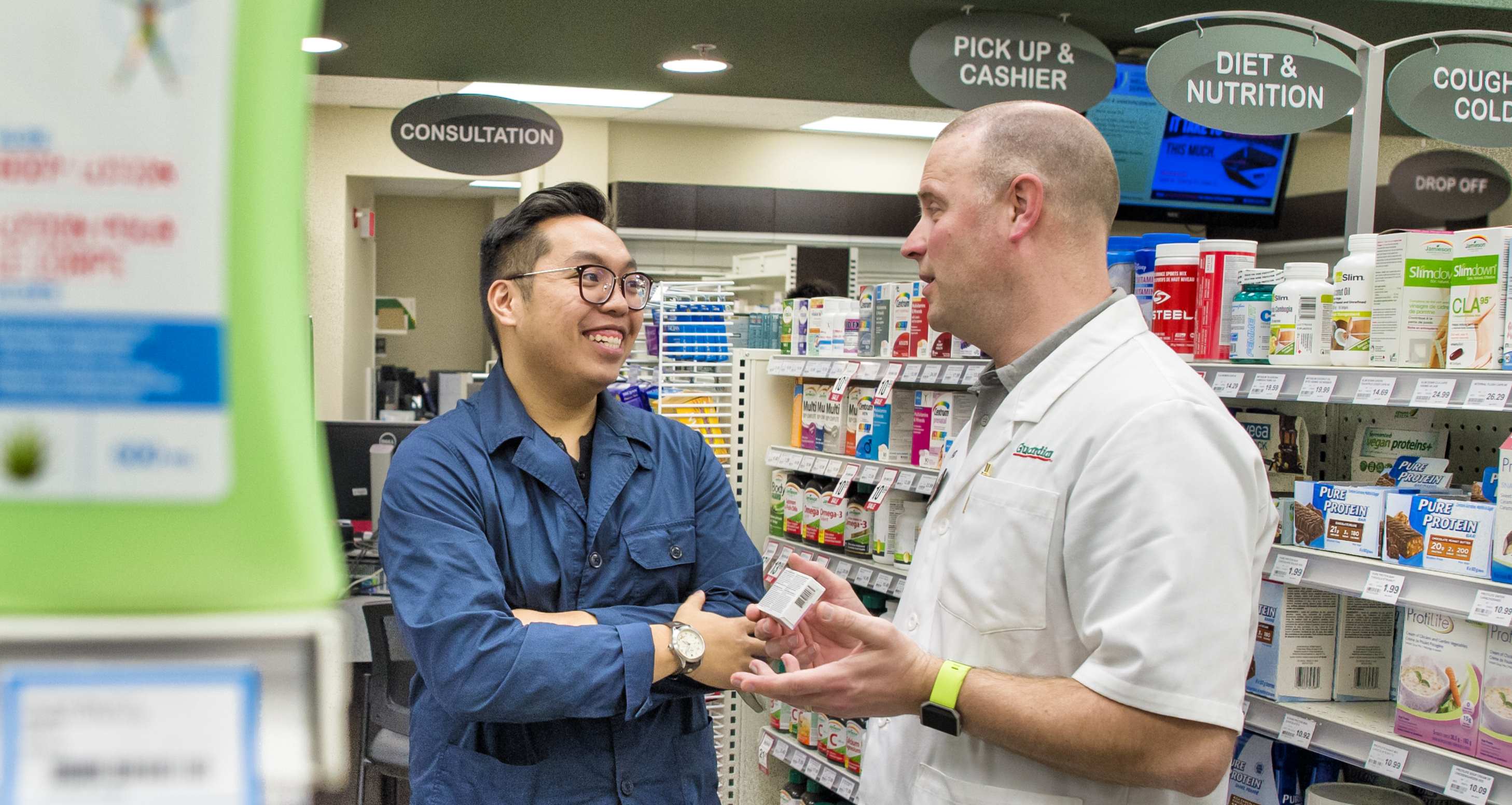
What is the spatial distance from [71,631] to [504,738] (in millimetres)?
1622

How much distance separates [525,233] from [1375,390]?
179 centimetres

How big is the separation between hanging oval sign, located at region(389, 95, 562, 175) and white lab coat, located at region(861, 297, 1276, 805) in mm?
4222

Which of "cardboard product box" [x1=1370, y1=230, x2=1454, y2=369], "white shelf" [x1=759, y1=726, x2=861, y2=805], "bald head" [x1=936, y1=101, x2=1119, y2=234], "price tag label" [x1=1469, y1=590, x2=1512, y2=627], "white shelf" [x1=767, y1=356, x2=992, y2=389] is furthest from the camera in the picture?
"white shelf" [x1=759, y1=726, x2=861, y2=805]

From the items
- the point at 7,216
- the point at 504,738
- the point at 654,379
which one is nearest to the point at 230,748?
the point at 7,216

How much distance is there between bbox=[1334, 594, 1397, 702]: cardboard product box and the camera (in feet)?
9.36

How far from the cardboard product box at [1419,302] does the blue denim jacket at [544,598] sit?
1.52 meters

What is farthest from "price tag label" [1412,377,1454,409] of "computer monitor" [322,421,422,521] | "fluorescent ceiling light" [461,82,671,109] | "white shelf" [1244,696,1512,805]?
"fluorescent ceiling light" [461,82,671,109]

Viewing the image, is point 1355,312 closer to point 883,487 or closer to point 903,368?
point 903,368

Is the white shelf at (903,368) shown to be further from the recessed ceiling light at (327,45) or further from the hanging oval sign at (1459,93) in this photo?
the recessed ceiling light at (327,45)

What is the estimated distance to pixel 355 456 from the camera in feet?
18.9

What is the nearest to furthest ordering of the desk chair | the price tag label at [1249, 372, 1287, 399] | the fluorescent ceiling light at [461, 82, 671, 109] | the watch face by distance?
the watch face < the price tag label at [1249, 372, 1287, 399] < the desk chair < the fluorescent ceiling light at [461, 82, 671, 109]

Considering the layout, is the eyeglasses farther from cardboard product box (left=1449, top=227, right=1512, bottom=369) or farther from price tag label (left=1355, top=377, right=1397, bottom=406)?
cardboard product box (left=1449, top=227, right=1512, bottom=369)

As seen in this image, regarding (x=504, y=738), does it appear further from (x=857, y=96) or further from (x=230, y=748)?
(x=857, y=96)

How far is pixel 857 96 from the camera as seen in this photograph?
6.80 metres
